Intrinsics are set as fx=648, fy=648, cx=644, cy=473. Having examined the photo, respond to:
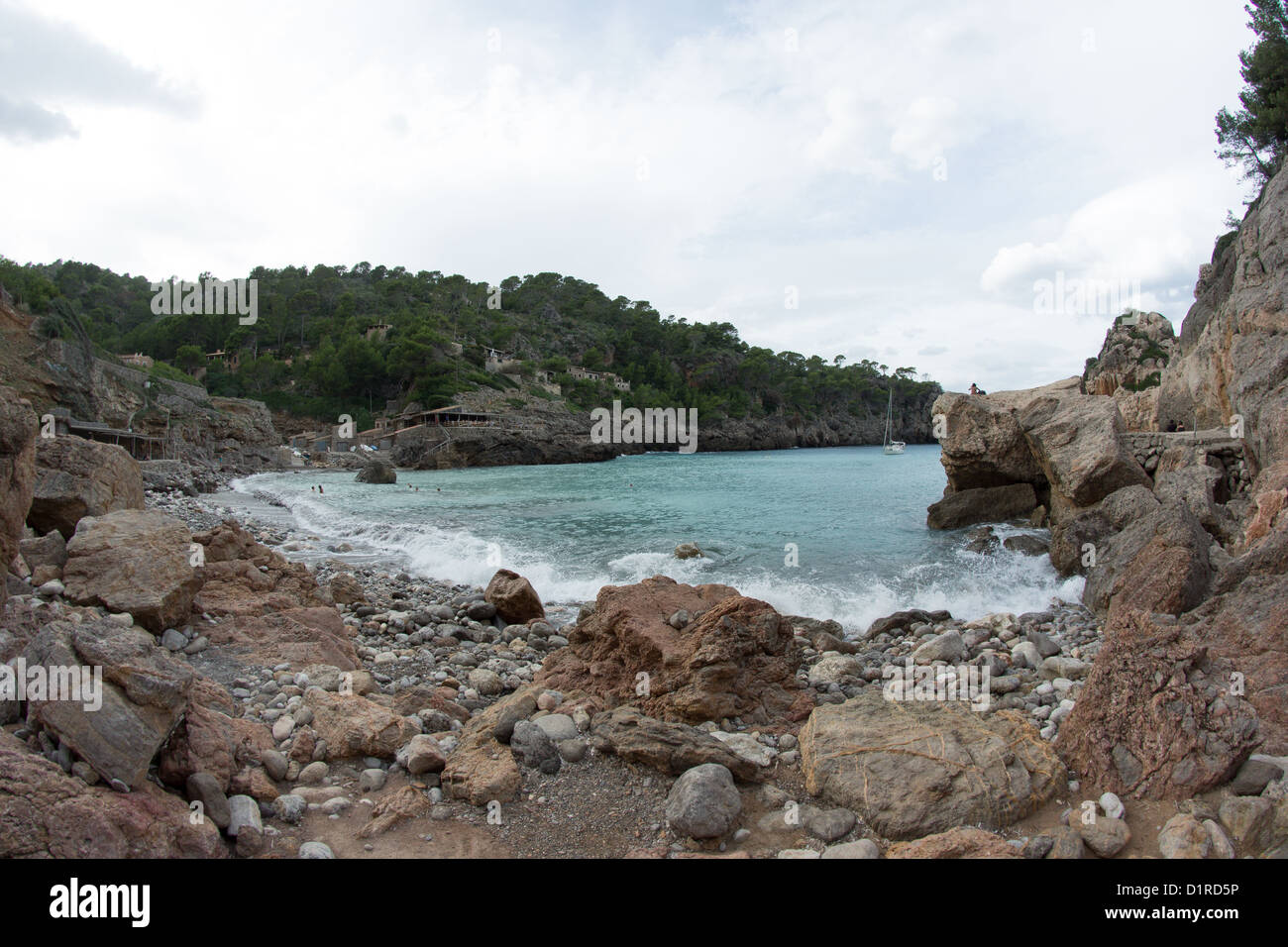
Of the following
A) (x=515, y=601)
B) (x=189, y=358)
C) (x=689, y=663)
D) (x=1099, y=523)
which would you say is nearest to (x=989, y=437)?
(x=1099, y=523)

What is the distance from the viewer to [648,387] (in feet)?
357

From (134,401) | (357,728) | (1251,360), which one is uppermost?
(134,401)

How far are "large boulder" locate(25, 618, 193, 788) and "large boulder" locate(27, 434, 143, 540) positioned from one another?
6.07 metres

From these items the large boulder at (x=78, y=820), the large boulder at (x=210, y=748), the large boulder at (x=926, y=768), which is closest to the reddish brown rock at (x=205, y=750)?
the large boulder at (x=210, y=748)

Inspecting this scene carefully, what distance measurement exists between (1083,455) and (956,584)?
4361 mm

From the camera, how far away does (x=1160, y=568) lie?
7.83 meters

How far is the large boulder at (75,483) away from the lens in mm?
8633

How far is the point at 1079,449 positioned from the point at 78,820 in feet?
53.9

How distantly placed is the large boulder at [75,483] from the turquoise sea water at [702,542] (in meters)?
5.46

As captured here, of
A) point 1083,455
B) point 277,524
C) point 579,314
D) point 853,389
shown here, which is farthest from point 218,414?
point 853,389

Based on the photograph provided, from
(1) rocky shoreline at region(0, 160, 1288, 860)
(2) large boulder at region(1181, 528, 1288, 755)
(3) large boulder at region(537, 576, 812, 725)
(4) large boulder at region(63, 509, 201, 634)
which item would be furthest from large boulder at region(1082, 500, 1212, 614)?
(4) large boulder at region(63, 509, 201, 634)

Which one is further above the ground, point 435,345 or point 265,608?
point 435,345

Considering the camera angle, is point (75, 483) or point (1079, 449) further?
point (1079, 449)

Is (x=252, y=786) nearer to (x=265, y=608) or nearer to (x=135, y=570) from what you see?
(x=135, y=570)
